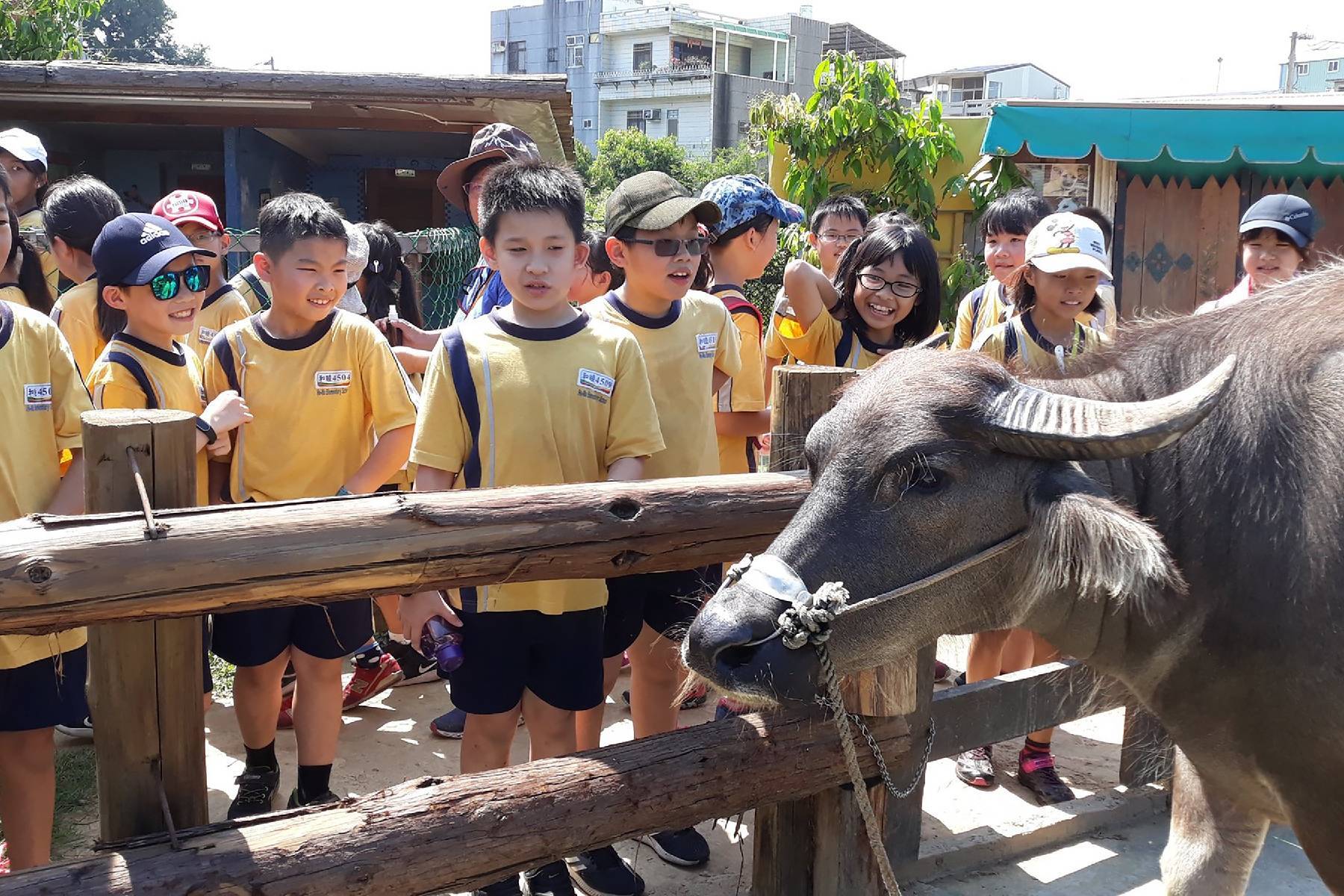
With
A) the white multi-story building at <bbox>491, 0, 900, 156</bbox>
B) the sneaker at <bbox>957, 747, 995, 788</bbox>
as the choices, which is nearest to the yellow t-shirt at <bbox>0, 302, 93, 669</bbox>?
the sneaker at <bbox>957, 747, 995, 788</bbox>

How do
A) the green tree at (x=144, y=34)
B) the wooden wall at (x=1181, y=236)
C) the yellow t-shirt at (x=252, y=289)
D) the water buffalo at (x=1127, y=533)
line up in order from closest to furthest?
the water buffalo at (x=1127, y=533) → the yellow t-shirt at (x=252, y=289) → the wooden wall at (x=1181, y=236) → the green tree at (x=144, y=34)

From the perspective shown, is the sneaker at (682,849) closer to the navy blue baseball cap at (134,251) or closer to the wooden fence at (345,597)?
the wooden fence at (345,597)

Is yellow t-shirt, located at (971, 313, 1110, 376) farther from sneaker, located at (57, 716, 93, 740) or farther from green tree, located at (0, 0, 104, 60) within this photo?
green tree, located at (0, 0, 104, 60)

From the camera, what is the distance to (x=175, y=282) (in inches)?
130

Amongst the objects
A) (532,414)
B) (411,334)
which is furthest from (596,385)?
(411,334)

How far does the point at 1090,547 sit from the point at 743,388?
7.10 feet

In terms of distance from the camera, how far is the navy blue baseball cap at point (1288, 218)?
183 inches

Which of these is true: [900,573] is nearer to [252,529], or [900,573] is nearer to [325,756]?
[252,529]

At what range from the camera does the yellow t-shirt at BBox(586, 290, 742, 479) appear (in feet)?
11.7

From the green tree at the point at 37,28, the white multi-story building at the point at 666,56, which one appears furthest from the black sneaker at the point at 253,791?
the white multi-story building at the point at 666,56

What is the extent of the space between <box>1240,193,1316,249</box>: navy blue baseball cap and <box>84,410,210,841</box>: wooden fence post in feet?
14.8

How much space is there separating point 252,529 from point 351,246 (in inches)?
124

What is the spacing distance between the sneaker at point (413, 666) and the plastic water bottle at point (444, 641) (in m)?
1.86

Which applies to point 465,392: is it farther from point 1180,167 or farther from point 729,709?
point 1180,167
